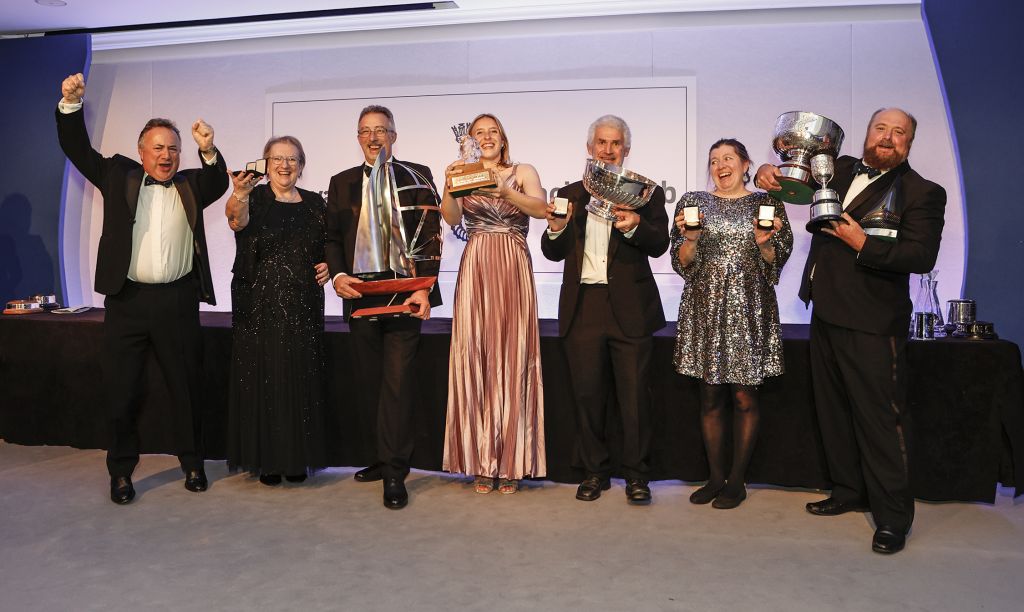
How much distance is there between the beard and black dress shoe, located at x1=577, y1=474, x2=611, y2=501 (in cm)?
182

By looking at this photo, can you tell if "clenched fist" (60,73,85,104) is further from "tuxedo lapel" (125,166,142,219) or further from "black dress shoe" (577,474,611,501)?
"black dress shoe" (577,474,611,501)

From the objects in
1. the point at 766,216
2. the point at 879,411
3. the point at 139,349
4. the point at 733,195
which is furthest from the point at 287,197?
the point at 879,411

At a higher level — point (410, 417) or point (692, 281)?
point (692, 281)

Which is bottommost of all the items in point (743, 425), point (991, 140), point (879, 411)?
point (743, 425)

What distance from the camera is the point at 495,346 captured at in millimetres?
3768

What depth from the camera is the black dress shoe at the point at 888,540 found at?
10.1ft

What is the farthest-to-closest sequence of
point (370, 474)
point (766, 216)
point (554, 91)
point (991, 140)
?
point (554, 91)
point (991, 140)
point (370, 474)
point (766, 216)

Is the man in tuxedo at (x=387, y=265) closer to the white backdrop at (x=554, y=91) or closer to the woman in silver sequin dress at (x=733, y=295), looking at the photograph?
the woman in silver sequin dress at (x=733, y=295)

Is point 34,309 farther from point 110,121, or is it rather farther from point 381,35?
point 381,35

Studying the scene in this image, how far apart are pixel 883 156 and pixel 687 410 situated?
1490mm

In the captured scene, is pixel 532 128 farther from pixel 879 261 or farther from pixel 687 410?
pixel 879 261

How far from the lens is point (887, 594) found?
2697 millimetres

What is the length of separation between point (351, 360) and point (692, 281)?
70.2 inches

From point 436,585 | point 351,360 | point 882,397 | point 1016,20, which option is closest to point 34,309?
point 351,360
